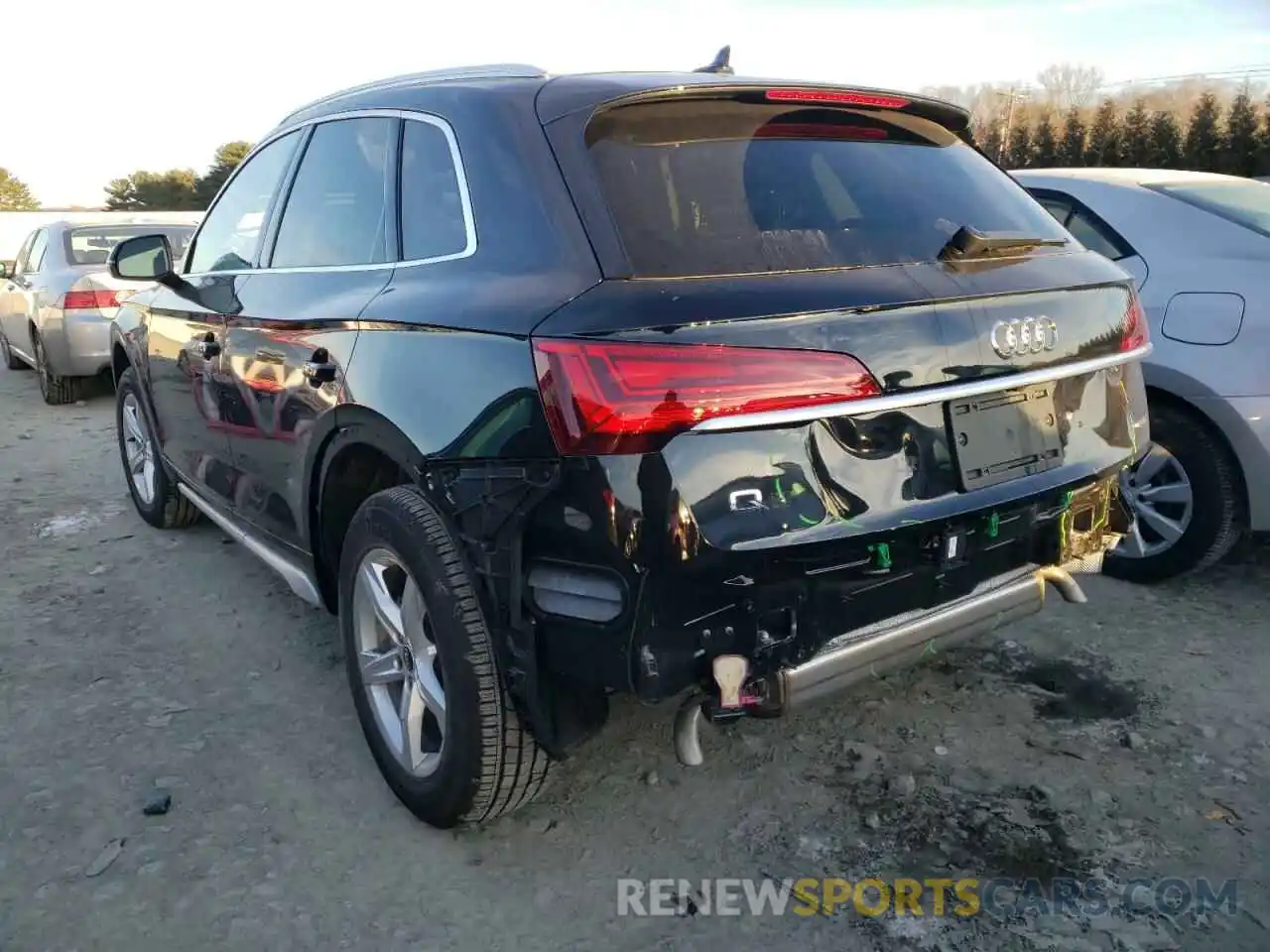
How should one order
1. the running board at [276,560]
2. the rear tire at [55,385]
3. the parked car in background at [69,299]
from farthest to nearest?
the rear tire at [55,385] → the parked car in background at [69,299] → the running board at [276,560]

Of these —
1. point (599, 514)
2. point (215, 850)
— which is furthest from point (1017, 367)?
point (215, 850)

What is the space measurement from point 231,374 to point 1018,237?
248 cm

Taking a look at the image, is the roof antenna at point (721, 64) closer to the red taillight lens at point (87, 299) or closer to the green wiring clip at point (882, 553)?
the green wiring clip at point (882, 553)

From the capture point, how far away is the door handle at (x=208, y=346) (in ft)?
11.9

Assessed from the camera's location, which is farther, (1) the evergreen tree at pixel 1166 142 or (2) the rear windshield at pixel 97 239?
(1) the evergreen tree at pixel 1166 142

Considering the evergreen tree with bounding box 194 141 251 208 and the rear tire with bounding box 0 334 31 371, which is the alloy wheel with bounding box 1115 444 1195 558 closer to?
the rear tire with bounding box 0 334 31 371

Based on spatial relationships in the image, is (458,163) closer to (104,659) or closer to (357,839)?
(357,839)

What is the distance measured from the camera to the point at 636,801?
281 centimetres

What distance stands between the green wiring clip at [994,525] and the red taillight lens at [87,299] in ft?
26.5

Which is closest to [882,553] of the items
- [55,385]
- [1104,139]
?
[55,385]

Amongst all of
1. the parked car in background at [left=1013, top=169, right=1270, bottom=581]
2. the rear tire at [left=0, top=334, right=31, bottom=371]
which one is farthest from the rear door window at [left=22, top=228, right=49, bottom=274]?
the parked car in background at [left=1013, top=169, right=1270, bottom=581]

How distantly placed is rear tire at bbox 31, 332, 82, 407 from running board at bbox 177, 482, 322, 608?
219 inches

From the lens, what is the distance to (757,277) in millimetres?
2129

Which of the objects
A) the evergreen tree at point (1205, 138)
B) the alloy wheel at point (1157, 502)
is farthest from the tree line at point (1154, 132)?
the alloy wheel at point (1157, 502)
